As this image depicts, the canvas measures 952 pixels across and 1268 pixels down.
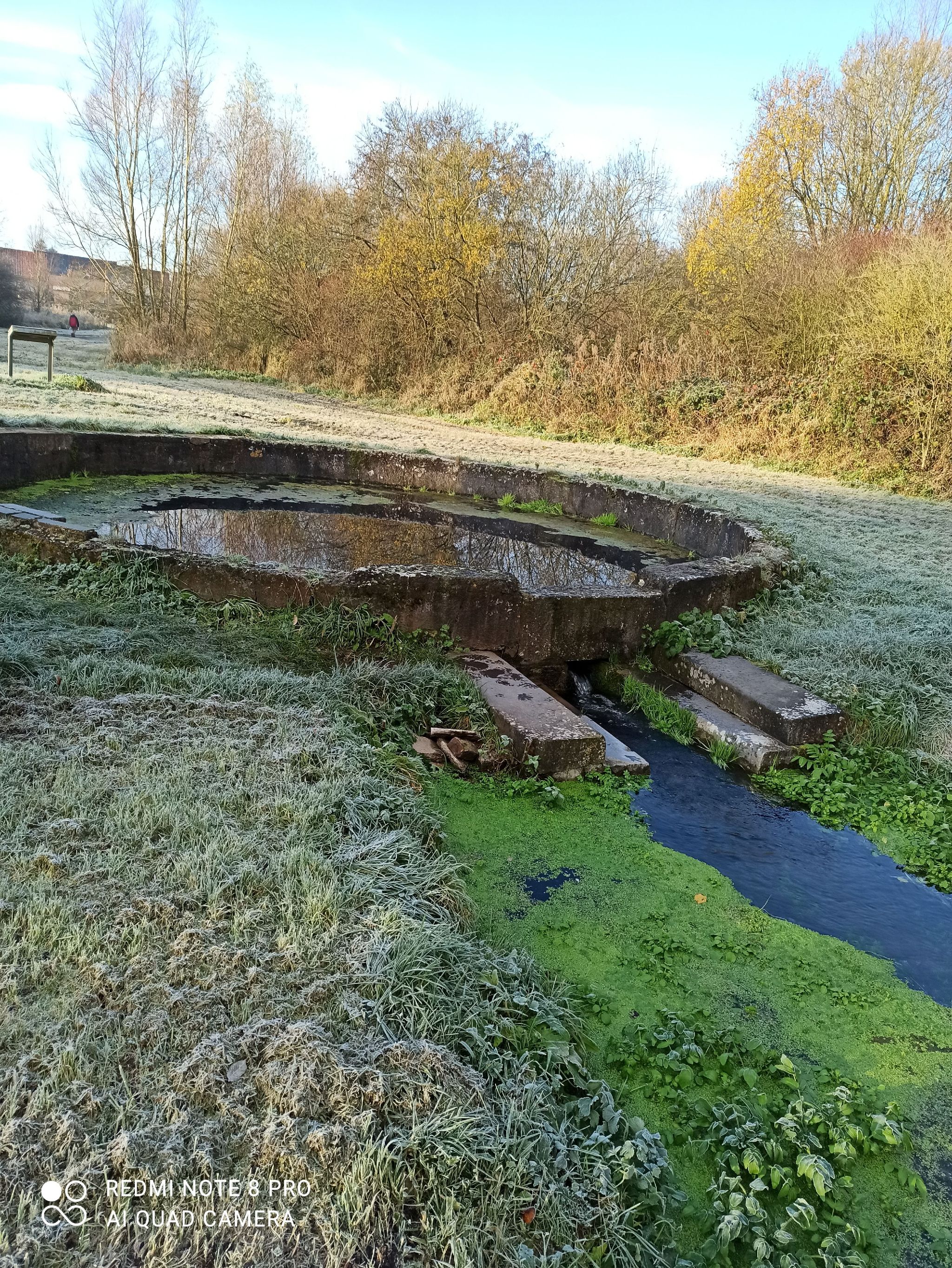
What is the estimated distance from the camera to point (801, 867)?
11.7 feet

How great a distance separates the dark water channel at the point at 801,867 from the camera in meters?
3.10

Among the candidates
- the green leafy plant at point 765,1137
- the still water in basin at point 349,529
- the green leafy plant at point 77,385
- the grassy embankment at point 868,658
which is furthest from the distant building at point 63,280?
the green leafy plant at point 765,1137

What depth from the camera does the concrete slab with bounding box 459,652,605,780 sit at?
3928mm

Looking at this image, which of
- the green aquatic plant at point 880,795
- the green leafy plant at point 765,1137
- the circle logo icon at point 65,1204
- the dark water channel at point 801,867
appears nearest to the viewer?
the circle logo icon at point 65,1204

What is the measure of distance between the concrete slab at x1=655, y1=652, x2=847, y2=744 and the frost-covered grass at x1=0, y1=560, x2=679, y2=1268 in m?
2.20

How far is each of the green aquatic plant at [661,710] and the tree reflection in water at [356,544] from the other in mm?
802

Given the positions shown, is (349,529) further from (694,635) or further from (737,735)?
(737,735)

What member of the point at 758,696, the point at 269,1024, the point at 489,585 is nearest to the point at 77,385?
the point at 489,585

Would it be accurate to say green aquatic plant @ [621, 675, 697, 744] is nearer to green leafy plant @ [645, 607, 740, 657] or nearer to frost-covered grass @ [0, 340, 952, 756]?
green leafy plant @ [645, 607, 740, 657]

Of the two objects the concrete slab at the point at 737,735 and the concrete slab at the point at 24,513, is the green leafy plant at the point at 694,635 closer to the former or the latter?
the concrete slab at the point at 737,735

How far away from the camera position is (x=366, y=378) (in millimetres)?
22000

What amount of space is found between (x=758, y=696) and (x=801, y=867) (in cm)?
130

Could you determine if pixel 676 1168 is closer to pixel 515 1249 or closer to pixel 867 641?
pixel 515 1249

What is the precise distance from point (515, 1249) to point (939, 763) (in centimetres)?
360
